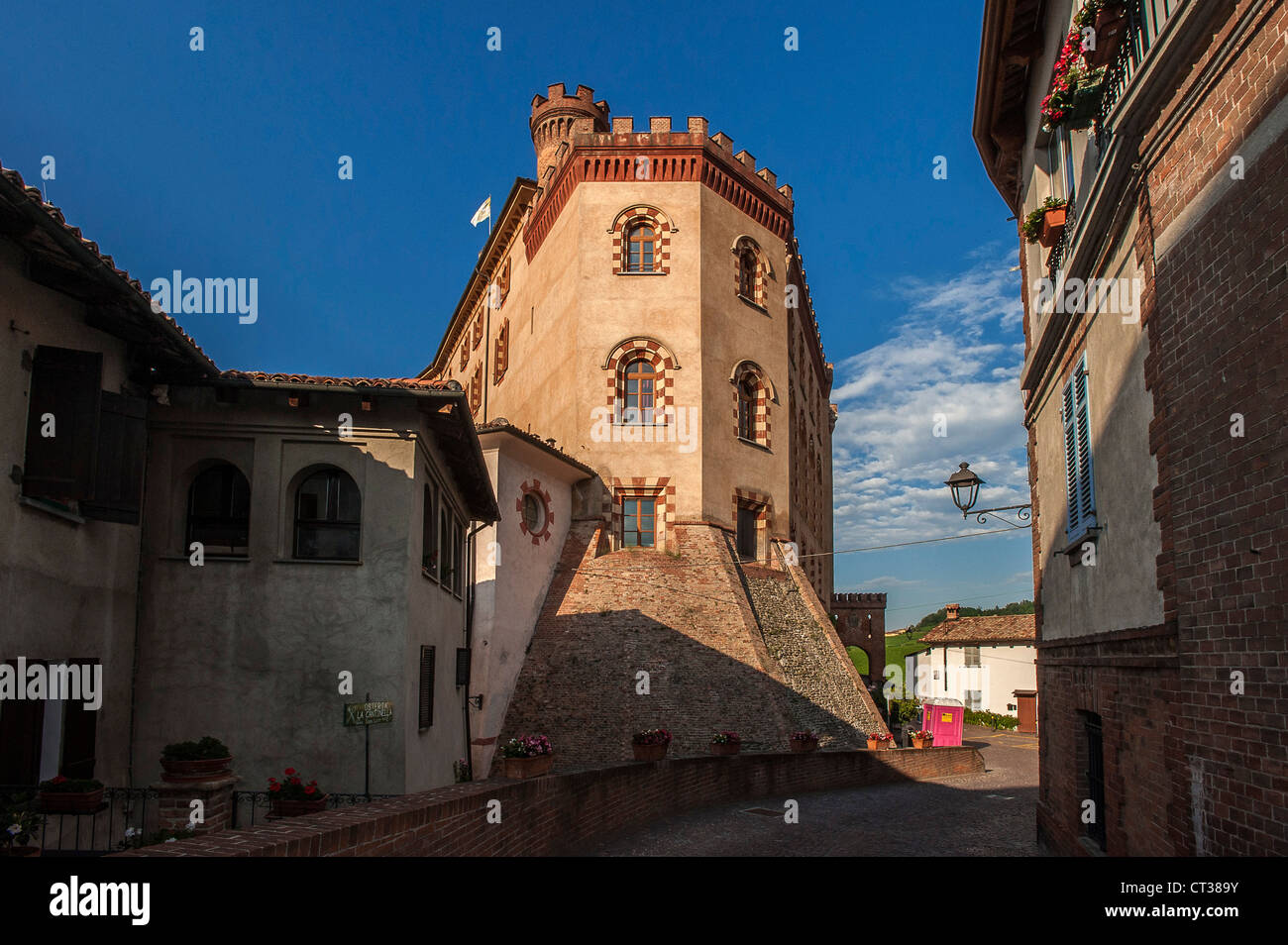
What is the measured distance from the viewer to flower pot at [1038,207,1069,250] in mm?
10258

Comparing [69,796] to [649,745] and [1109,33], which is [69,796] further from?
[649,745]

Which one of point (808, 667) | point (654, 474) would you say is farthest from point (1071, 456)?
point (654, 474)

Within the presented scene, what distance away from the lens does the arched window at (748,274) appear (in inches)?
1132

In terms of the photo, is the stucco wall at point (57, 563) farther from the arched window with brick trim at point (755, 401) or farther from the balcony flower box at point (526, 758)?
the arched window with brick trim at point (755, 401)

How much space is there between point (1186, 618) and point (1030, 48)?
8.53 m

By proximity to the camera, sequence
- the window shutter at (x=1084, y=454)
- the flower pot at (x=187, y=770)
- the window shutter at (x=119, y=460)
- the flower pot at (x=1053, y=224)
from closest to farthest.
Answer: the flower pot at (x=187, y=770) < the window shutter at (x=1084, y=454) < the window shutter at (x=119, y=460) < the flower pot at (x=1053, y=224)

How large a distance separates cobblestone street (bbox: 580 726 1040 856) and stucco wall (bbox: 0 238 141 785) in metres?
6.36

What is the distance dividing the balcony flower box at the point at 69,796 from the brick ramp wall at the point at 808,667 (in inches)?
679

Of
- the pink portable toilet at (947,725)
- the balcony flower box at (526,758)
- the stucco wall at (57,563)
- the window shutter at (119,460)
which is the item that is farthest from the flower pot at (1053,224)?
the pink portable toilet at (947,725)

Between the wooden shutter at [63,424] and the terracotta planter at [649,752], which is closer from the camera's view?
the wooden shutter at [63,424]

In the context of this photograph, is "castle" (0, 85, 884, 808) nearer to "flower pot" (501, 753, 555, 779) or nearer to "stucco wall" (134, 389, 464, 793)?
"stucco wall" (134, 389, 464, 793)

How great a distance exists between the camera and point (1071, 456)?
10.2 metres

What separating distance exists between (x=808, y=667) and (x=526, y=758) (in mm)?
12457

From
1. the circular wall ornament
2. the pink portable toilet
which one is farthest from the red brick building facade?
the pink portable toilet
